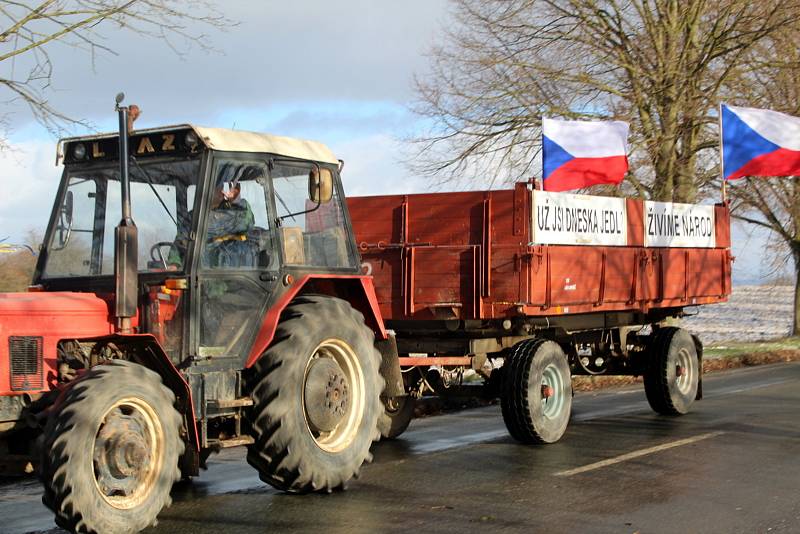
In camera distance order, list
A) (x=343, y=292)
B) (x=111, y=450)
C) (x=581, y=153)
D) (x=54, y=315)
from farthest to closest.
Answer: (x=581, y=153) → (x=343, y=292) → (x=54, y=315) → (x=111, y=450)

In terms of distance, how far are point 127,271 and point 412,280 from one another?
399 cm

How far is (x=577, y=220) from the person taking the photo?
10.1 m

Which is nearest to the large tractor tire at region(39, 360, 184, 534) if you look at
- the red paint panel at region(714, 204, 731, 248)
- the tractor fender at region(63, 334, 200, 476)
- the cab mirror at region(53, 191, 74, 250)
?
the tractor fender at region(63, 334, 200, 476)

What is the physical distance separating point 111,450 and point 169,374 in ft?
2.49

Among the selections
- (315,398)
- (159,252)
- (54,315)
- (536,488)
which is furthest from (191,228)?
(536,488)

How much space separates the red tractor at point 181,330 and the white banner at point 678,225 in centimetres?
462

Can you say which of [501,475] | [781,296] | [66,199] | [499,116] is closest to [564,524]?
[501,475]

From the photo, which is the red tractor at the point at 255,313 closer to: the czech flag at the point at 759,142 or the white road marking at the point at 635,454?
the white road marking at the point at 635,454

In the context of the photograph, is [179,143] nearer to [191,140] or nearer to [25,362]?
[191,140]

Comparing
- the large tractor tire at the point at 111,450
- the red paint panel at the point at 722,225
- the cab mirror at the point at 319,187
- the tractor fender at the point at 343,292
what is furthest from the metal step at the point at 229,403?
the red paint panel at the point at 722,225

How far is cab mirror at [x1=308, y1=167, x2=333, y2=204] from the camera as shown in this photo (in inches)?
279

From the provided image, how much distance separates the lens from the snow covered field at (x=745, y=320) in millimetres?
30547

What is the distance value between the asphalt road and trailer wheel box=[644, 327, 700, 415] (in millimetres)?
448

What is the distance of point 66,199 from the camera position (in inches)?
288
